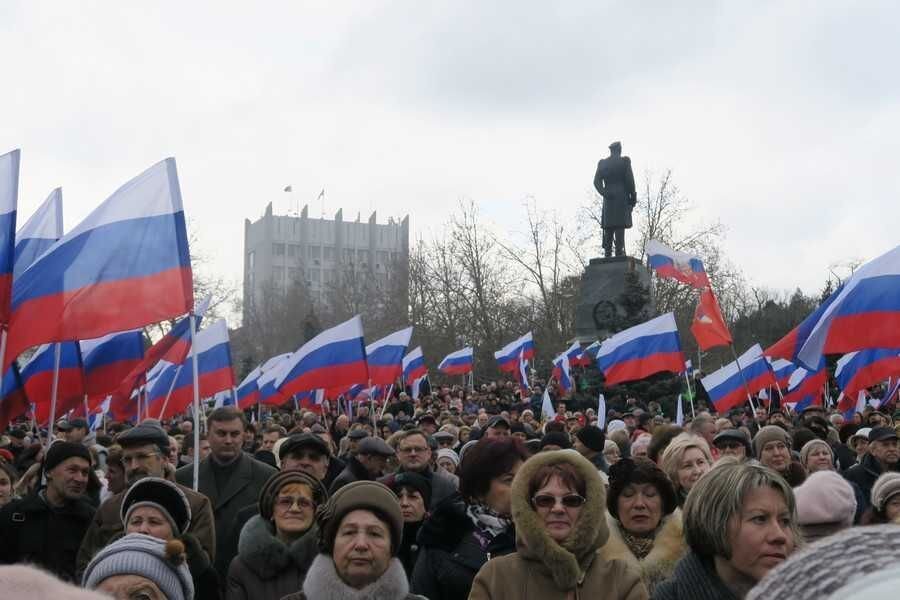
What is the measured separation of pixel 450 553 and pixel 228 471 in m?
2.35

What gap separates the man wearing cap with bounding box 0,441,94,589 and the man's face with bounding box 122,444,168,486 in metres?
0.27

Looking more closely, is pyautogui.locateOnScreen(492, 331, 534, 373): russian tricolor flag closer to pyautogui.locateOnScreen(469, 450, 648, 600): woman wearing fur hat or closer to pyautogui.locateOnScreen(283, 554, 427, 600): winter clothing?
pyautogui.locateOnScreen(469, 450, 648, 600): woman wearing fur hat

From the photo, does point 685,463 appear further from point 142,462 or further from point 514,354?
point 514,354

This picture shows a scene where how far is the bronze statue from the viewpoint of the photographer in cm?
2548

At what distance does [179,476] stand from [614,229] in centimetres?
2058

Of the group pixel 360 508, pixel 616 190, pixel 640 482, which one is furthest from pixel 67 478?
pixel 616 190

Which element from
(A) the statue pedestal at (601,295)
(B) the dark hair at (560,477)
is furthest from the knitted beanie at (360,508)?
(A) the statue pedestal at (601,295)

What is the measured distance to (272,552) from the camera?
479 cm

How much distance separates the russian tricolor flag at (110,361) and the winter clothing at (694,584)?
731 cm

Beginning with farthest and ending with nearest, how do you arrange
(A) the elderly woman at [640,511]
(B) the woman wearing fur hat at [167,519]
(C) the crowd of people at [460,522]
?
(A) the elderly woman at [640,511] < (B) the woman wearing fur hat at [167,519] < (C) the crowd of people at [460,522]

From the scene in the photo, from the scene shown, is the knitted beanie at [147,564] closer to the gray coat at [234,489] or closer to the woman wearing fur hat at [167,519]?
the woman wearing fur hat at [167,519]

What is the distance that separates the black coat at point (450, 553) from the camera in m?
4.66

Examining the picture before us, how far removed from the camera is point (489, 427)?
10.2 metres

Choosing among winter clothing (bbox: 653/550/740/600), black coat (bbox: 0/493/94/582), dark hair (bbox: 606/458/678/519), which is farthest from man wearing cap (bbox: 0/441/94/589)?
winter clothing (bbox: 653/550/740/600)
